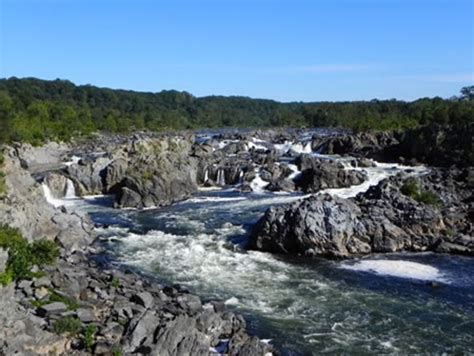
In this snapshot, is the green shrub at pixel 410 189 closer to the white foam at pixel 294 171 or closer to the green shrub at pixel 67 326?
the white foam at pixel 294 171

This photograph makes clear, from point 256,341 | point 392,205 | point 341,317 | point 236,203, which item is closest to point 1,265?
point 256,341

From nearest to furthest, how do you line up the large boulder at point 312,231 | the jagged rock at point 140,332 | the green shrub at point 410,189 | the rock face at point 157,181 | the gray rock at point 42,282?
the jagged rock at point 140,332 < the gray rock at point 42,282 < the large boulder at point 312,231 < the green shrub at point 410,189 < the rock face at point 157,181

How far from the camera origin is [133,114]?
141m

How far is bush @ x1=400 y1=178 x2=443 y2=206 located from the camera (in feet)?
114

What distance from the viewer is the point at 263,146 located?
7725 centimetres

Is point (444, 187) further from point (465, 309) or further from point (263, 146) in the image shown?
point (263, 146)

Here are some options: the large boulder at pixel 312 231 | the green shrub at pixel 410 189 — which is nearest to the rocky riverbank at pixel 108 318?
the large boulder at pixel 312 231

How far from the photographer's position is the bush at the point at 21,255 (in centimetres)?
1799

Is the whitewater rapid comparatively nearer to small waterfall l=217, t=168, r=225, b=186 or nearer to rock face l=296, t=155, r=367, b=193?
rock face l=296, t=155, r=367, b=193

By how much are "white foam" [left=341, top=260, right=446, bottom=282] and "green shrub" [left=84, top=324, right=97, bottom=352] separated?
14.6 m

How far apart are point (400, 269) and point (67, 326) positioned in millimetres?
16821

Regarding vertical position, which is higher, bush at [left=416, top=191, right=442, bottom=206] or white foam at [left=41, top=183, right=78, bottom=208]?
bush at [left=416, top=191, right=442, bottom=206]

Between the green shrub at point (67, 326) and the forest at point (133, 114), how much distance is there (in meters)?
49.4

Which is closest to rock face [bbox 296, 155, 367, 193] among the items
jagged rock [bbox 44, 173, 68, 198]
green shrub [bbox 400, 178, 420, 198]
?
green shrub [bbox 400, 178, 420, 198]
